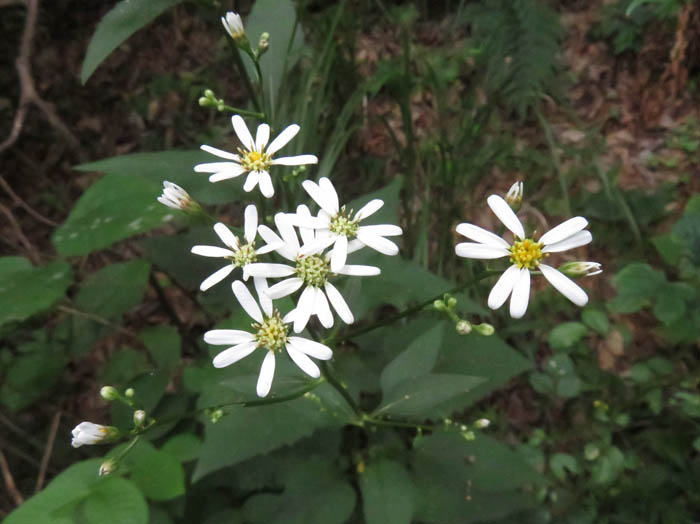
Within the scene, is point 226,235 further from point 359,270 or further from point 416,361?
point 416,361

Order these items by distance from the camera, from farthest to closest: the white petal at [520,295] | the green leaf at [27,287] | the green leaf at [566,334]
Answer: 1. the green leaf at [566,334]
2. the green leaf at [27,287]
3. the white petal at [520,295]

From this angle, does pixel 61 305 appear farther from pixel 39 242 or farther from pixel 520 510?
pixel 520 510

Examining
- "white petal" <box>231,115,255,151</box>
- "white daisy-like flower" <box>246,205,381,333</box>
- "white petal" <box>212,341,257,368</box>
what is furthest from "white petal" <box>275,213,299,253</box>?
"white petal" <box>231,115,255,151</box>

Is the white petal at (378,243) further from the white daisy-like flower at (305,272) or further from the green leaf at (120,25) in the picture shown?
the green leaf at (120,25)

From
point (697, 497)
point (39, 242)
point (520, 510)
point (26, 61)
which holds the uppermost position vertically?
point (26, 61)

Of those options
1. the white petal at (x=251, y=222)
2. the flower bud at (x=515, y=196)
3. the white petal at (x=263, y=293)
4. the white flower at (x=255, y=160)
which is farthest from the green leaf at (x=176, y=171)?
the flower bud at (x=515, y=196)

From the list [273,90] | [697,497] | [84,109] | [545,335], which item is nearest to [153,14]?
[273,90]

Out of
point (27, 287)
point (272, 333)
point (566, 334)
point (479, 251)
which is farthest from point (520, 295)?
point (27, 287)
